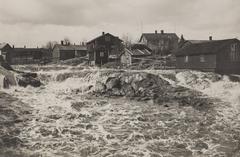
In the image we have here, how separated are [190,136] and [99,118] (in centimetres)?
797

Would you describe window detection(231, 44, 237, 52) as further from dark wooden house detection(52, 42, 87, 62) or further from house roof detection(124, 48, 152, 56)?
dark wooden house detection(52, 42, 87, 62)

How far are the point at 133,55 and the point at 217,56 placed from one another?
20032mm

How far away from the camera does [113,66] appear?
60.3 m

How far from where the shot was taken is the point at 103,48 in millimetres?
74188

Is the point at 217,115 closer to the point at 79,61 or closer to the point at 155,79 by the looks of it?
the point at 155,79

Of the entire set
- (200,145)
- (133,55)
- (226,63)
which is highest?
(133,55)

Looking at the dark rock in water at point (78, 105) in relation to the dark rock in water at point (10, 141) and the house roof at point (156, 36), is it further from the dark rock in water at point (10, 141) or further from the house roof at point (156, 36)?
the house roof at point (156, 36)

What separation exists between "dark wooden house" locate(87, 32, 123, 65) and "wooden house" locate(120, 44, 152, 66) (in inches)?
175

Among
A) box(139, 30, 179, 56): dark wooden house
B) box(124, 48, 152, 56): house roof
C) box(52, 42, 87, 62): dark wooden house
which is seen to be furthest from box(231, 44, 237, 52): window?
box(52, 42, 87, 62): dark wooden house

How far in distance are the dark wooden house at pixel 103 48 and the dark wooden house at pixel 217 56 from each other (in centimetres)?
2322

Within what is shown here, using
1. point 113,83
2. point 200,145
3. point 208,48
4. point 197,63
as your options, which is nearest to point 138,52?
point 197,63

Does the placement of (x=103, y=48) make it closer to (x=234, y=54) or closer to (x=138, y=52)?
(x=138, y=52)

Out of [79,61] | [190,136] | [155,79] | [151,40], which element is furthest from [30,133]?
[151,40]

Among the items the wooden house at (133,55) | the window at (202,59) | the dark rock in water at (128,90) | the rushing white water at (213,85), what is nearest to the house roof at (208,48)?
the window at (202,59)
